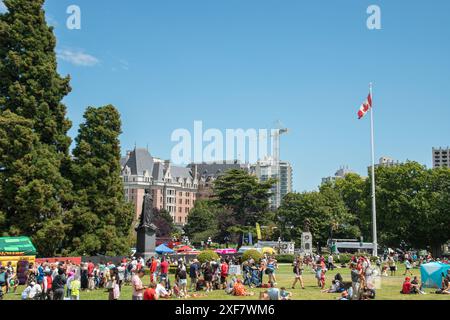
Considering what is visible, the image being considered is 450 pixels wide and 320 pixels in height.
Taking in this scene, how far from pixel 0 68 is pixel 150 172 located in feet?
397

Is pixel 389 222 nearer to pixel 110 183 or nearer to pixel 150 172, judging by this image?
pixel 110 183

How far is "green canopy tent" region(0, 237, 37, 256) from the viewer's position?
3068 cm

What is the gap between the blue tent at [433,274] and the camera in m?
26.7

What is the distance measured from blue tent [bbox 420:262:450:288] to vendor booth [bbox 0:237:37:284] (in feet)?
73.9

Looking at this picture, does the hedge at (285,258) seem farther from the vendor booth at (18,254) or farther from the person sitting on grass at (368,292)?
the person sitting on grass at (368,292)

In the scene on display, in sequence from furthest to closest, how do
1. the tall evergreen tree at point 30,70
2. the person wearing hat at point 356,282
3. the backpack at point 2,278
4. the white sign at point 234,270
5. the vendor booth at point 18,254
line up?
the tall evergreen tree at point 30,70 → the white sign at point 234,270 → the vendor booth at point 18,254 → the backpack at point 2,278 → the person wearing hat at point 356,282

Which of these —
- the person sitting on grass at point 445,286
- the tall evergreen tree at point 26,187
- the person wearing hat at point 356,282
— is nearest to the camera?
the person wearing hat at point 356,282

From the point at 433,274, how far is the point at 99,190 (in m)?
28.9

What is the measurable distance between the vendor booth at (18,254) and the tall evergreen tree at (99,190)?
10194mm

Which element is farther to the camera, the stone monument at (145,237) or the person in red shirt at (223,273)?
the stone monument at (145,237)

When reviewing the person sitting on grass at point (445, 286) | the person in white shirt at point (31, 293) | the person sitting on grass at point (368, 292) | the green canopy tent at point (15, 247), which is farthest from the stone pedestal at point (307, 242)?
the person in white shirt at point (31, 293)

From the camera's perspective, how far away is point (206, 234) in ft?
337

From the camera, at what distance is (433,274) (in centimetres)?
2689
